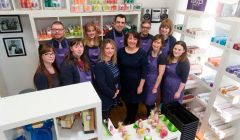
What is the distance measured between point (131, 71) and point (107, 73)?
39 centimetres

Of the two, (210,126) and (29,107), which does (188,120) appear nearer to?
(210,126)

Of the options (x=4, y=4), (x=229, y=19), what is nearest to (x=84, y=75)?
(x=4, y=4)

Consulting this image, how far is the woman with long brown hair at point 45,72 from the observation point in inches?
79.2

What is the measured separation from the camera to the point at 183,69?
7.85 ft

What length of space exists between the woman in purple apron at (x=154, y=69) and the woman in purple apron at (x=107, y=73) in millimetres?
472

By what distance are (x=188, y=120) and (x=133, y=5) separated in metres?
2.33

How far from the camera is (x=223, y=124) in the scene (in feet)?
9.00

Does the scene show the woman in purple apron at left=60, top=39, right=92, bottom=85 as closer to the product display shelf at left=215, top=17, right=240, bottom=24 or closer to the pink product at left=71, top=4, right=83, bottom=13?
the pink product at left=71, top=4, right=83, bottom=13

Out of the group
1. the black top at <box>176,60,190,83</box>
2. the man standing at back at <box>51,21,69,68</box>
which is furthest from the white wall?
the black top at <box>176,60,190,83</box>

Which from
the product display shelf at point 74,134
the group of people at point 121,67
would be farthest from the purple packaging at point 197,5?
the product display shelf at point 74,134

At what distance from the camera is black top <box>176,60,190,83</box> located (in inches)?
94.0

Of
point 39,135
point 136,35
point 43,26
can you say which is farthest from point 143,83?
point 43,26

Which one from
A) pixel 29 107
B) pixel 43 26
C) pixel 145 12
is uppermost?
pixel 145 12

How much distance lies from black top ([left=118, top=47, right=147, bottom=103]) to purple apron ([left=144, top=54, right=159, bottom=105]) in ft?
0.30
